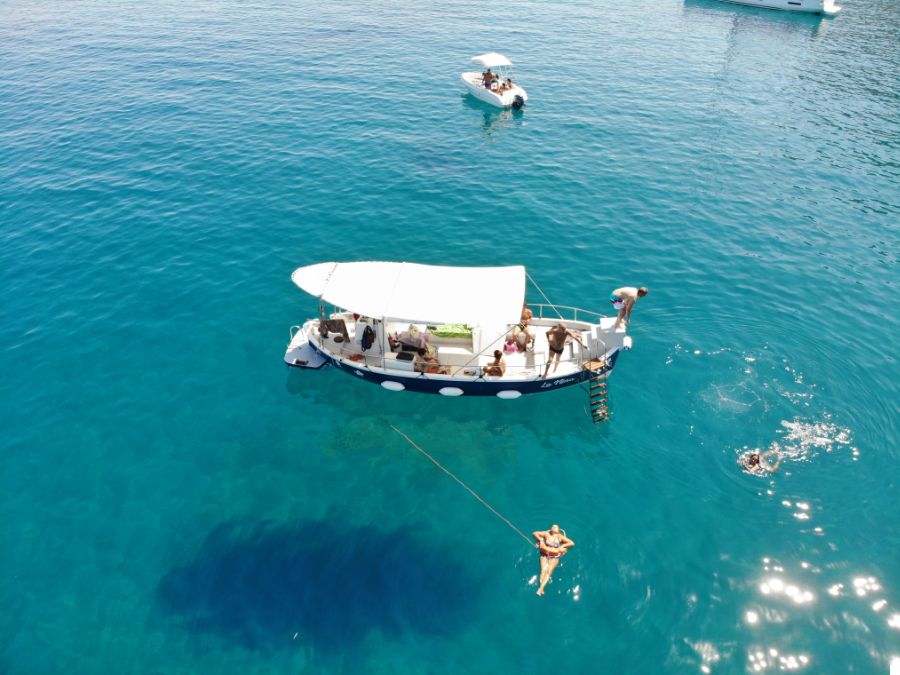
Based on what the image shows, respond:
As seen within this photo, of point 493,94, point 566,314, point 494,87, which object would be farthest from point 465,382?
point 494,87

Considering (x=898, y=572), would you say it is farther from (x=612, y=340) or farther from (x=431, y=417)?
(x=431, y=417)

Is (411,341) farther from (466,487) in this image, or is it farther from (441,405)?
(466,487)

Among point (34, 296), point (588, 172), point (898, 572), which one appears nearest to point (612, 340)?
point (898, 572)

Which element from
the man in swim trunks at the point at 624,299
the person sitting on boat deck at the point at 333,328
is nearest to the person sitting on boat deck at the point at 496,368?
the man in swim trunks at the point at 624,299

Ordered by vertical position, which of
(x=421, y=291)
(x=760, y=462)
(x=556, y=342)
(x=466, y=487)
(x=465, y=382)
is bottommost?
(x=466, y=487)

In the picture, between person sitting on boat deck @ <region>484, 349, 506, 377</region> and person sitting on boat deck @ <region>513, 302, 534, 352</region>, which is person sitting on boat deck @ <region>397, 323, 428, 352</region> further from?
person sitting on boat deck @ <region>513, 302, 534, 352</region>

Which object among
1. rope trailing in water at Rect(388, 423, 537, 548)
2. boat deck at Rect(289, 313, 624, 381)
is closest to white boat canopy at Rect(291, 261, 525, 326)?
boat deck at Rect(289, 313, 624, 381)
